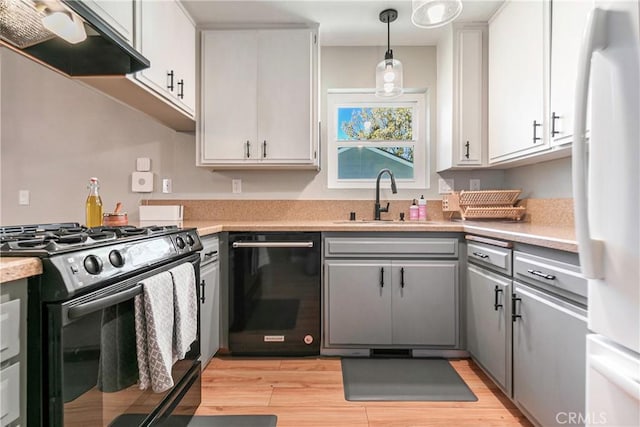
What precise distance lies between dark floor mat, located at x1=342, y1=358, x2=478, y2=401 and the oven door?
1.02 meters

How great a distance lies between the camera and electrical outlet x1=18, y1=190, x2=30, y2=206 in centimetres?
224

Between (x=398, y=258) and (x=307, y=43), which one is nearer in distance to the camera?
(x=398, y=258)

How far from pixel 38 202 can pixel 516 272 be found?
115 inches

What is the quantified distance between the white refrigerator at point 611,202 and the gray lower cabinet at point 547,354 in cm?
42

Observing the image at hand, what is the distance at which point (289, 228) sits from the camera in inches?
82.7

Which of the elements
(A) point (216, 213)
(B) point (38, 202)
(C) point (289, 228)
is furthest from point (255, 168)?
(B) point (38, 202)

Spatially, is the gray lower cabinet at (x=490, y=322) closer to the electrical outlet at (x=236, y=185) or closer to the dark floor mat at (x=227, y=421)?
the dark floor mat at (x=227, y=421)

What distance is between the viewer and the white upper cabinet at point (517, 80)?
1843mm

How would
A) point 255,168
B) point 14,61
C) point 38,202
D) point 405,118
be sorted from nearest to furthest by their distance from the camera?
point 14,61, point 38,202, point 255,168, point 405,118

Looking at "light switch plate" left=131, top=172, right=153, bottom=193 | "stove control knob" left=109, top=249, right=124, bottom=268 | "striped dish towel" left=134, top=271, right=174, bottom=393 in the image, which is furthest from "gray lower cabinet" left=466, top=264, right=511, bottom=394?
"light switch plate" left=131, top=172, right=153, bottom=193

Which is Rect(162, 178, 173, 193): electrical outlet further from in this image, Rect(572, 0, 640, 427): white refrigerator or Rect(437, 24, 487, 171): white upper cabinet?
Rect(572, 0, 640, 427): white refrigerator

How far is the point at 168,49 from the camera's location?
2000 mm

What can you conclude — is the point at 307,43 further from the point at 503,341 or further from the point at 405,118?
the point at 503,341

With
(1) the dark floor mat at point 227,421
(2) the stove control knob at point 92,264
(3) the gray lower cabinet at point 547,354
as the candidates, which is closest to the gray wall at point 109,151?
(3) the gray lower cabinet at point 547,354
